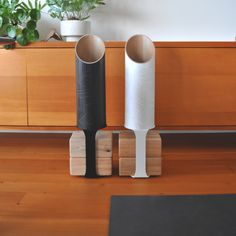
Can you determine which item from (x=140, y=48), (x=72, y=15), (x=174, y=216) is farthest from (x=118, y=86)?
(x=174, y=216)

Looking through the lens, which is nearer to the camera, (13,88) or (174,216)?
(174,216)

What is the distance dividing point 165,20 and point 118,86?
648 mm

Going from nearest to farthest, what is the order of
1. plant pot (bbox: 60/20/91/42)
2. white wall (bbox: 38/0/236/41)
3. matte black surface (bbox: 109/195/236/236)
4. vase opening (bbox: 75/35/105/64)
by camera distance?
matte black surface (bbox: 109/195/236/236) < vase opening (bbox: 75/35/105/64) < plant pot (bbox: 60/20/91/42) < white wall (bbox: 38/0/236/41)

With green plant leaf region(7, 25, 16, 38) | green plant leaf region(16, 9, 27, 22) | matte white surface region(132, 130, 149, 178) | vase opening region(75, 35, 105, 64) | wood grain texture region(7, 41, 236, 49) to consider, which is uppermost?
green plant leaf region(16, 9, 27, 22)

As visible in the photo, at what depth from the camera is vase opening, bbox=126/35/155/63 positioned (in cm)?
137

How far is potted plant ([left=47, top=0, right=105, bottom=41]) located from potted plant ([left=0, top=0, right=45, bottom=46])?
13 cm

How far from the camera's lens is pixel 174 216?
3.23 ft

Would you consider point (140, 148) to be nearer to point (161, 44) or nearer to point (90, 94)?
point (90, 94)

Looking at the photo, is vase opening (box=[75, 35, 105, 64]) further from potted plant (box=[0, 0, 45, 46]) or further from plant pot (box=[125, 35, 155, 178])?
potted plant (box=[0, 0, 45, 46])

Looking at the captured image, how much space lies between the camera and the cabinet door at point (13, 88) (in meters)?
1.58

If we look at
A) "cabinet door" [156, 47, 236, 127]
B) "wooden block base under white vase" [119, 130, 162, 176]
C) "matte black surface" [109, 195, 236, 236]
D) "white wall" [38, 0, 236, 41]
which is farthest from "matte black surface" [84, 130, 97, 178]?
"white wall" [38, 0, 236, 41]

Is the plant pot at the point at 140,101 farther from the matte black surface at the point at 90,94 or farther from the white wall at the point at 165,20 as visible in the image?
the white wall at the point at 165,20

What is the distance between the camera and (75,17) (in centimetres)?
173

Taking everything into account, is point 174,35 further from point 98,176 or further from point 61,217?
point 61,217
